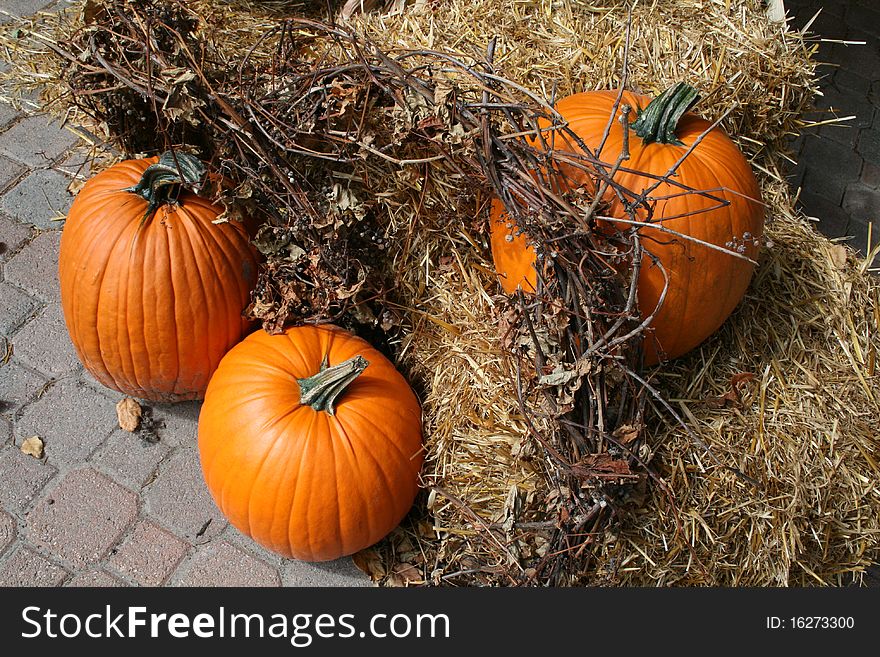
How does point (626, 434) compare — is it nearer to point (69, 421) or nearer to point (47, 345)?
point (69, 421)

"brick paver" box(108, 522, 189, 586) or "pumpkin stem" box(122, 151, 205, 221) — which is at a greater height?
"pumpkin stem" box(122, 151, 205, 221)

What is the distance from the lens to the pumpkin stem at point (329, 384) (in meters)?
2.59

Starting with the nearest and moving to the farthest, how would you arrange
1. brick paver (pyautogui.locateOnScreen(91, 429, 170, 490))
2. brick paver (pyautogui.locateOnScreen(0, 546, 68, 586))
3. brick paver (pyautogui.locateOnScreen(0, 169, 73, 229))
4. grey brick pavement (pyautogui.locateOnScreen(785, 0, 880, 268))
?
brick paver (pyautogui.locateOnScreen(0, 546, 68, 586)) → brick paver (pyautogui.locateOnScreen(91, 429, 170, 490)) → brick paver (pyautogui.locateOnScreen(0, 169, 73, 229)) → grey brick pavement (pyautogui.locateOnScreen(785, 0, 880, 268))

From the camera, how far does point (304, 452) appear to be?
2.58 meters

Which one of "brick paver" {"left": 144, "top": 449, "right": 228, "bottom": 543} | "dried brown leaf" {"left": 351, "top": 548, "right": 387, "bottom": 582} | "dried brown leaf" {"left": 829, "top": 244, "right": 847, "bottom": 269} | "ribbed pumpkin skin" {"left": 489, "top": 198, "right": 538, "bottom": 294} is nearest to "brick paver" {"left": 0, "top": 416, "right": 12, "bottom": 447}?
"brick paver" {"left": 144, "top": 449, "right": 228, "bottom": 543}

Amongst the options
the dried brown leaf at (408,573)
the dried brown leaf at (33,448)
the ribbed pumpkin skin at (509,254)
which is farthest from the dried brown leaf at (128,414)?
the ribbed pumpkin skin at (509,254)

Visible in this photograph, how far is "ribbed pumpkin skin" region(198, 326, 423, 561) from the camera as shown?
2.59 m

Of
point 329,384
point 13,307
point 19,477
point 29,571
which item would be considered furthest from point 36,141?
point 329,384

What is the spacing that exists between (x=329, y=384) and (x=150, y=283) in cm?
71

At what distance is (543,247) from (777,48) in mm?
1860

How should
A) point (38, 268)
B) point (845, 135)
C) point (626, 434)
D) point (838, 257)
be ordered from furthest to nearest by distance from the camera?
point (845, 135) → point (38, 268) → point (838, 257) → point (626, 434)

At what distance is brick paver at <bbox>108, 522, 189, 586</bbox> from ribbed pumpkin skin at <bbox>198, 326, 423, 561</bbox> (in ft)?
0.78

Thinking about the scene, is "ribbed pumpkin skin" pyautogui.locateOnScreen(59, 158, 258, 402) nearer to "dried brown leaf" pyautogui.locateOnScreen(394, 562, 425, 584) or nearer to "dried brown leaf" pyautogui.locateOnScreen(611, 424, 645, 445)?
"dried brown leaf" pyautogui.locateOnScreen(394, 562, 425, 584)

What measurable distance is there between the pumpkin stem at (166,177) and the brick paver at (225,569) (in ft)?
3.72
